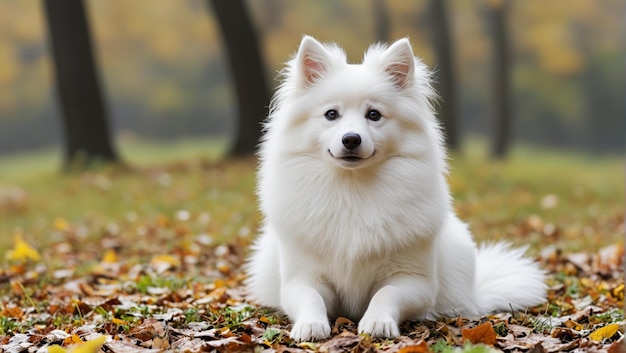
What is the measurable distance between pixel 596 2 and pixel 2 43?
18.0m

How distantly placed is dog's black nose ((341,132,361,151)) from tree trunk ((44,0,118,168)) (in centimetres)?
965

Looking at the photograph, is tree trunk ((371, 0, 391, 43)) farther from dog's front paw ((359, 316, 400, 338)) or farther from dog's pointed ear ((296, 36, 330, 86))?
dog's front paw ((359, 316, 400, 338))

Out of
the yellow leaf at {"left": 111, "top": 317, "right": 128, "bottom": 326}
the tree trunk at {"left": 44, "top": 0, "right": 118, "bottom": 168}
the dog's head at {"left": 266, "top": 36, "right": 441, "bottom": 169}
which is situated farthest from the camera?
the tree trunk at {"left": 44, "top": 0, "right": 118, "bottom": 168}

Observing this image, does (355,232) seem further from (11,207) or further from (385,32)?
(385,32)

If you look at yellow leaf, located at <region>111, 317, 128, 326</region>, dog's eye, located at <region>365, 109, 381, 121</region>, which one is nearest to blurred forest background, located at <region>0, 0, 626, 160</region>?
dog's eye, located at <region>365, 109, 381, 121</region>

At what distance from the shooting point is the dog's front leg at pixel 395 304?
328 centimetres

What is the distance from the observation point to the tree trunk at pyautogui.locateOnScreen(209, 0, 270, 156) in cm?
1253

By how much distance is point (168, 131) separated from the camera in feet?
76.9

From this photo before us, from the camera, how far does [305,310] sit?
3414 mm

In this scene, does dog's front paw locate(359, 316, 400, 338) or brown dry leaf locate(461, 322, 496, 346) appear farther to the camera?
dog's front paw locate(359, 316, 400, 338)

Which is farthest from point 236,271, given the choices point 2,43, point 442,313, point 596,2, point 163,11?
point 596,2

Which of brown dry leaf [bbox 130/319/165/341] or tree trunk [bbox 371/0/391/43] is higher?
tree trunk [bbox 371/0/391/43]

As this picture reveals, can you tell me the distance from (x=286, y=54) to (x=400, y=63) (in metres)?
16.6

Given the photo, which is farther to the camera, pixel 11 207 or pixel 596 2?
pixel 596 2
